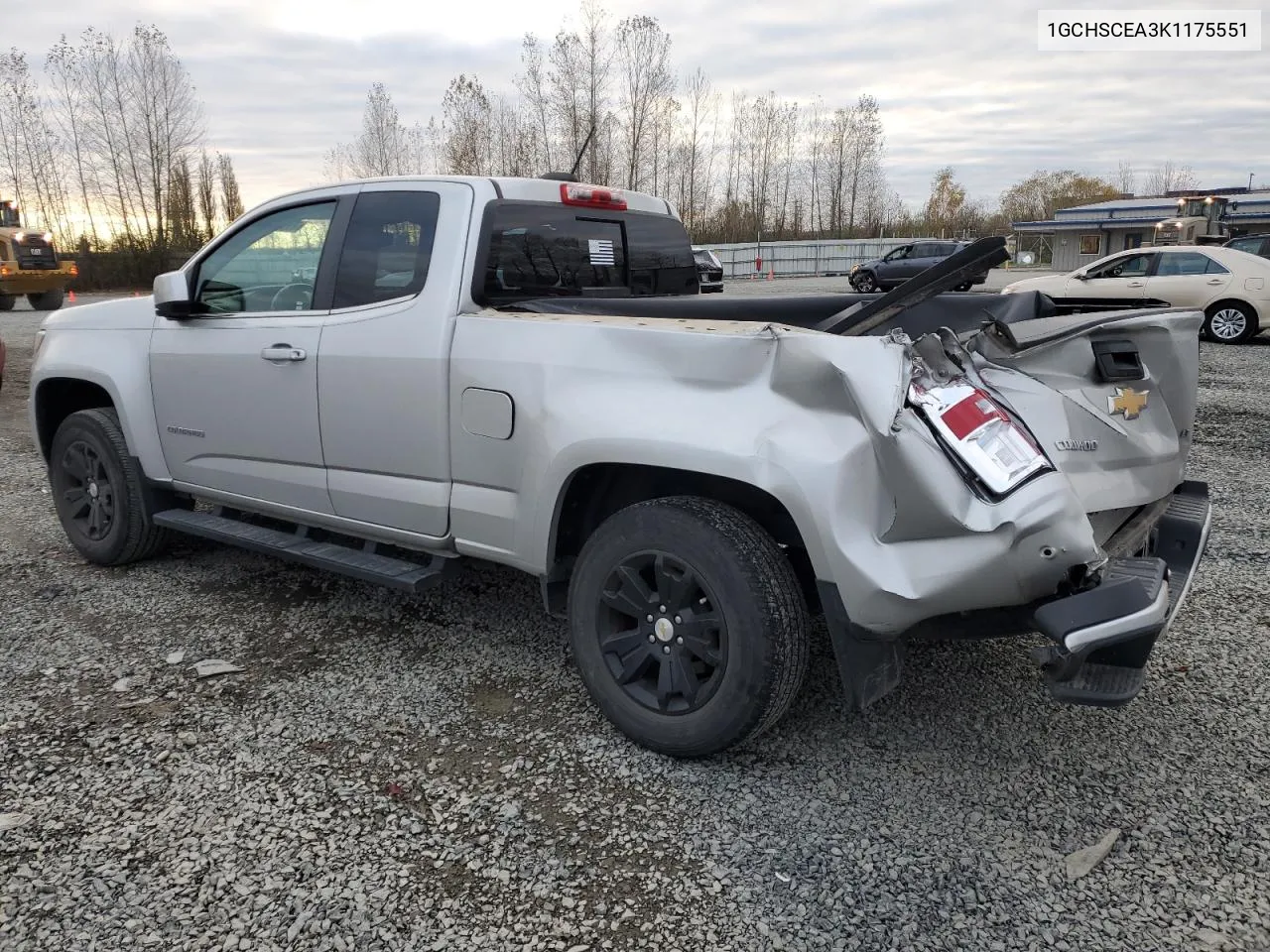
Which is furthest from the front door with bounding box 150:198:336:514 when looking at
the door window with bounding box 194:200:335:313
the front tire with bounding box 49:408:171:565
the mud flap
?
the mud flap

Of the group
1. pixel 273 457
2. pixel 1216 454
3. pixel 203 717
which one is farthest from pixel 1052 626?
pixel 1216 454

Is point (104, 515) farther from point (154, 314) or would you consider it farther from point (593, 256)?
point (593, 256)

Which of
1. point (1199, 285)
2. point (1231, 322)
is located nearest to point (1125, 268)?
point (1199, 285)

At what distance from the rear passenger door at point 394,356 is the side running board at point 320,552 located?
164mm

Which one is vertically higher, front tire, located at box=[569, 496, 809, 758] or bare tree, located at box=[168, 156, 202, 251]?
bare tree, located at box=[168, 156, 202, 251]

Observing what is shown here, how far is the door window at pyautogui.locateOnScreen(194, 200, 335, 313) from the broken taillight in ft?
8.65

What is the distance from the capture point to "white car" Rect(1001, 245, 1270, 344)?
45.7ft

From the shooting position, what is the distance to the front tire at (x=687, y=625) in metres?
2.69

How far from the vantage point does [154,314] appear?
4535mm

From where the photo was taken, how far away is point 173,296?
14.1 ft

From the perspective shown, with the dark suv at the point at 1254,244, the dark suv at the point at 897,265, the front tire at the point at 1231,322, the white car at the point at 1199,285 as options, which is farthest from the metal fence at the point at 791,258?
the front tire at the point at 1231,322

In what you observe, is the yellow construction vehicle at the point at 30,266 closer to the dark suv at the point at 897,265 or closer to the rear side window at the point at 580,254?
the dark suv at the point at 897,265

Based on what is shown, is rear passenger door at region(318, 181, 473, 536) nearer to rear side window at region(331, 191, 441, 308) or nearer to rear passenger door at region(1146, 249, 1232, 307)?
rear side window at region(331, 191, 441, 308)

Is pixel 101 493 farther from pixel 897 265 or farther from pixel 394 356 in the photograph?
pixel 897 265
